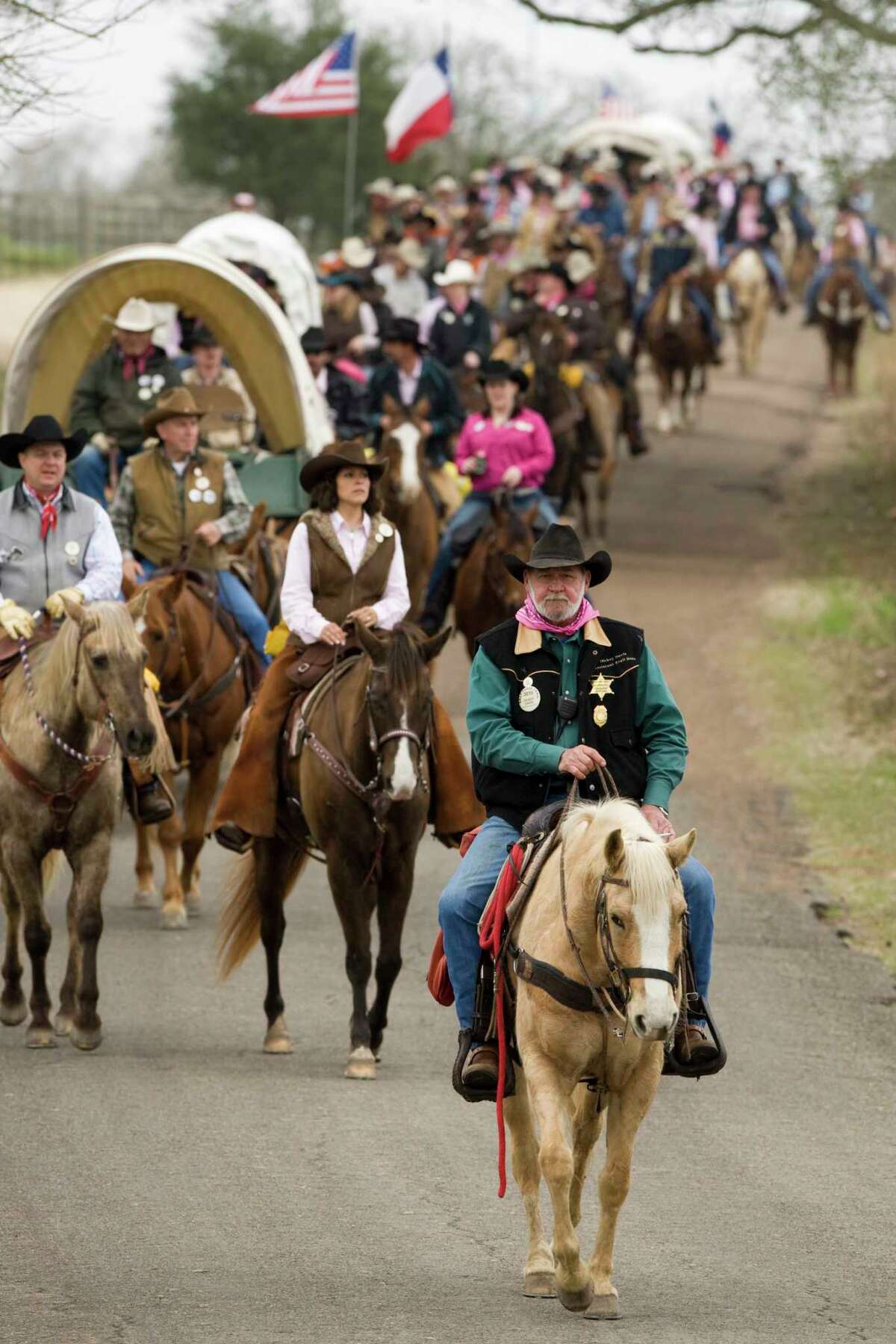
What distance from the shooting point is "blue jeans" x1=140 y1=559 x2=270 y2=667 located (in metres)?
14.1

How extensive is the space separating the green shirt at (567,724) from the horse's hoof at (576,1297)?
164cm

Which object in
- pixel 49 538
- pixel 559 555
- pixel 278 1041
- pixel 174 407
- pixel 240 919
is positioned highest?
pixel 559 555

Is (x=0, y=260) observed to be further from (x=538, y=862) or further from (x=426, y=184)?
(x=538, y=862)

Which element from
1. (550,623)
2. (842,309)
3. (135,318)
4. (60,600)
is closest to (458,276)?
(135,318)

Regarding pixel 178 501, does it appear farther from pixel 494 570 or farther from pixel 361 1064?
pixel 361 1064

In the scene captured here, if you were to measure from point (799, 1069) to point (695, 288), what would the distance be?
22.4 meters

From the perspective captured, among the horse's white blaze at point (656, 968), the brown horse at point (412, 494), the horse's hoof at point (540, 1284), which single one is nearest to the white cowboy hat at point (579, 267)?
the brown horse at point (412, 494)

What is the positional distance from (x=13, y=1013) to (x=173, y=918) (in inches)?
80.9

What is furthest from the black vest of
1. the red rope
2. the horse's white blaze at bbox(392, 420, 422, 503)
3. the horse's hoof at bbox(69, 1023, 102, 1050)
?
the horse's white blaze at bbox(392, 420, 422, 503)

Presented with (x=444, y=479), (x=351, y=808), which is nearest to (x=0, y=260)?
(x=444, y=479)

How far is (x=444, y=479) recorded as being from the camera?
63.8 feet

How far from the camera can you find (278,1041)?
34.8 ft

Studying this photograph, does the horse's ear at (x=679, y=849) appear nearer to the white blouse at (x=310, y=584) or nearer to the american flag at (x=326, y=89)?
the white blouse at (x=310, y=584)

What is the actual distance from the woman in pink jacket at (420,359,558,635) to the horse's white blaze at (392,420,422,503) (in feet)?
1.10
